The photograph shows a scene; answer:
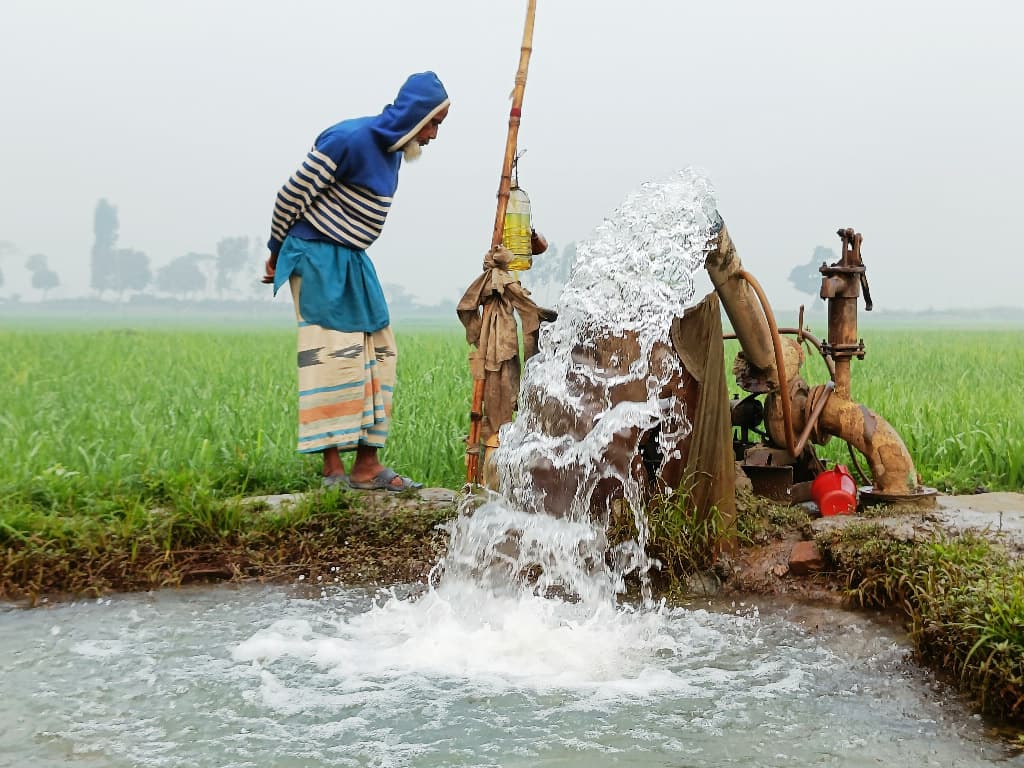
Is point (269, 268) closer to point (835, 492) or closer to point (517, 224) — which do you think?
point (517, 224)

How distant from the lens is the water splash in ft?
12.2

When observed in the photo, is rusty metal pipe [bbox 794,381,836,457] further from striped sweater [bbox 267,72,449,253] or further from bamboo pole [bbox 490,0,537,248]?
striped sweater [bbox 267,72,449,253]

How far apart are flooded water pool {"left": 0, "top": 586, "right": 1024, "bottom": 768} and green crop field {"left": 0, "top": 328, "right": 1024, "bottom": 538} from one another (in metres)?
0.90

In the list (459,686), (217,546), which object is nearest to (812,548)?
(459,686)

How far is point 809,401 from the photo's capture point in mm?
4305

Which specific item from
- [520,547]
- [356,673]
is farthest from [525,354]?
[356,673]

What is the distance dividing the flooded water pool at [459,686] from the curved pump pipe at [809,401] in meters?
0.86

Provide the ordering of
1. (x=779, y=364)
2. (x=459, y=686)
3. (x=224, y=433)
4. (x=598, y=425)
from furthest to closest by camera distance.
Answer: (x=224, y=433), (x=779, y=364), (x=598, y=425), (x=459, y=686)

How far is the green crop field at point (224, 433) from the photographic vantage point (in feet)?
14.9

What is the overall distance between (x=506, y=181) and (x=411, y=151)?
718 millimetres

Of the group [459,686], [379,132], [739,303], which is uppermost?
[379,132]

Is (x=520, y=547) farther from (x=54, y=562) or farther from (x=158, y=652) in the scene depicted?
(x=54, y=562)

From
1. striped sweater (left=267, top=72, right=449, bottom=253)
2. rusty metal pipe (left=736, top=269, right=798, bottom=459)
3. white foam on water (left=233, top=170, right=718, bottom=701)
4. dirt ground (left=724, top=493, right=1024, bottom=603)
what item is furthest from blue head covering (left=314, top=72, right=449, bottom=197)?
dirt ground (left=724, top=493, right=1024, bottom=603)

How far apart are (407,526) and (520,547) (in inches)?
28.2
